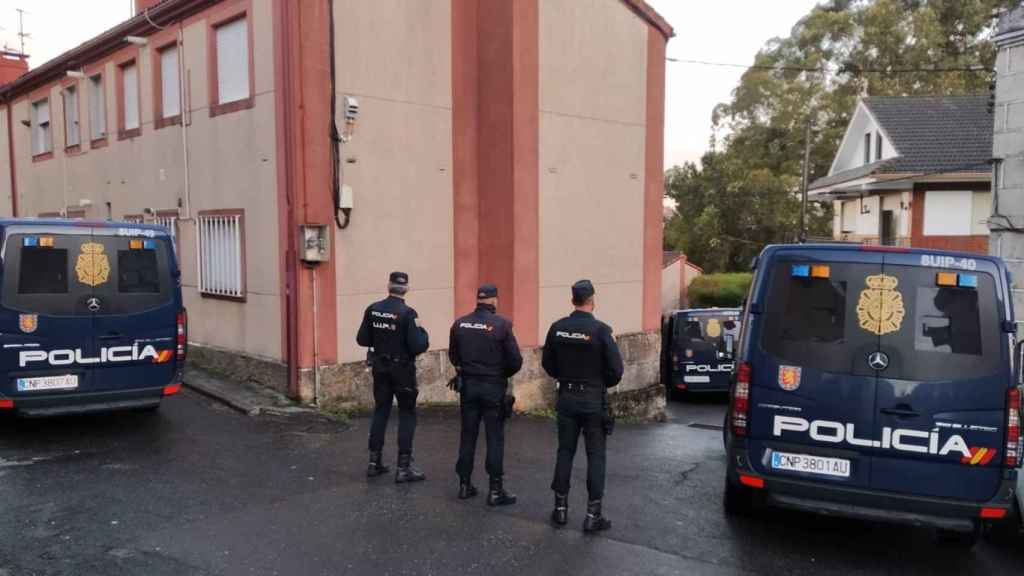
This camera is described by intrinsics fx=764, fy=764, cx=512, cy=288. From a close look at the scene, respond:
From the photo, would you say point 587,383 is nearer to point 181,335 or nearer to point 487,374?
point 487,374

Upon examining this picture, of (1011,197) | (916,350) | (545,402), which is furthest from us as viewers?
(545,402)

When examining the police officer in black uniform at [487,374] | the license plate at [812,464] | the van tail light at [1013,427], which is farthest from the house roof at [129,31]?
the van tail light at [1013,427]

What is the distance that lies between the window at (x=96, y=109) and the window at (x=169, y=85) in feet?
9.14

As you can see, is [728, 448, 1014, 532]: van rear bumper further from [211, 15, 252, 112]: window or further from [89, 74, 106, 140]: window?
[89, 74, 106, 140]: window

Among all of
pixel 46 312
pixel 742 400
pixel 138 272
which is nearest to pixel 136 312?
pixel 138 272

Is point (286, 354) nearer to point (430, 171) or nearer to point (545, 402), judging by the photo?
point (430, 171)

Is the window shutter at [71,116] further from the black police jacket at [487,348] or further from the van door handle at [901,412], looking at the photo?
the van door handle at [901,412]

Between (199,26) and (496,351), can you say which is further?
(199,26)

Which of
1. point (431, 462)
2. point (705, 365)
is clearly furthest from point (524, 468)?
point (705, 365)

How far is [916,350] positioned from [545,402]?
7.28 m

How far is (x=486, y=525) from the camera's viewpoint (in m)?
5.47

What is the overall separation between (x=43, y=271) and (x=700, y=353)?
13.0m

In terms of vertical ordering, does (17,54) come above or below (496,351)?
above

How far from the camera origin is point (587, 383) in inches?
211
